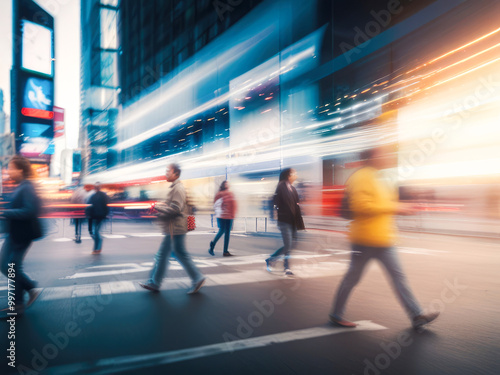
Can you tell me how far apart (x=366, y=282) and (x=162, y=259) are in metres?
3.24

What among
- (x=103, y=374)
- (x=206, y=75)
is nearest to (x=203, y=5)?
(x=206, y=75)

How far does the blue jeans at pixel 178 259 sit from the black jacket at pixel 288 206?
6.55ft

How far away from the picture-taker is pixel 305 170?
20.4 meters

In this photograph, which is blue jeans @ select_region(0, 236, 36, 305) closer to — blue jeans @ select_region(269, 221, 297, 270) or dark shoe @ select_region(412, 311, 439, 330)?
blue jeans @ select_region(269, 221, 297, 270)

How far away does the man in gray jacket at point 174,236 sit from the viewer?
5.42 m

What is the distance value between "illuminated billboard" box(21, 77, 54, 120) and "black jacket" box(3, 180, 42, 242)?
2247 cm

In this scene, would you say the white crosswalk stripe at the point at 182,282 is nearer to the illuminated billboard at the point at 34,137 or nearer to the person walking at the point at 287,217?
the person walking at the point at 287,217

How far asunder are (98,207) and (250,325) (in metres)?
7.10

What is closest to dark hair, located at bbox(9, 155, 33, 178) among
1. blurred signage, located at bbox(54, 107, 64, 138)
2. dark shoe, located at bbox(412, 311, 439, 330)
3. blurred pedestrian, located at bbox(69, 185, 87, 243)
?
dark shoe, located at bbox(412, 311, 439, 330)

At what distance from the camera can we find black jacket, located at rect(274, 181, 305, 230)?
6.73 metres

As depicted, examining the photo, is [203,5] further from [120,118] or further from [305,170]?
[120,118]

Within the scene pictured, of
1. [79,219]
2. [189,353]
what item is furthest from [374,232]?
[79,219]
